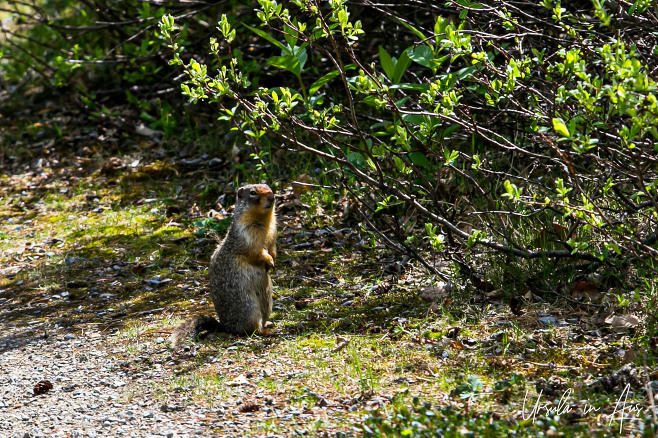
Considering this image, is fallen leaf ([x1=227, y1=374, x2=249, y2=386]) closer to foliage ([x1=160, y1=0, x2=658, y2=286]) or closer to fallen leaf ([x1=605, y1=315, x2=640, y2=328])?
foliage ([x1=160, y1=0, x2=658, y2=286])

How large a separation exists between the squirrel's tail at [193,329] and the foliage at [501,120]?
4.49 feet

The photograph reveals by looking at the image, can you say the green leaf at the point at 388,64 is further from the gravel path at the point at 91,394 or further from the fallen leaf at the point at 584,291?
the gravel path at the point at 91,394

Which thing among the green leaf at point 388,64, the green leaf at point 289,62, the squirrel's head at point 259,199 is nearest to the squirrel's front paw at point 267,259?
the squirrel's head at point 259,199

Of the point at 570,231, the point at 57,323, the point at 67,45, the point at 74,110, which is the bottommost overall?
the point at 57,323

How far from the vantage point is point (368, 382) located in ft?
15.5

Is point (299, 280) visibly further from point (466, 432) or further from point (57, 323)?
point (466, 432)

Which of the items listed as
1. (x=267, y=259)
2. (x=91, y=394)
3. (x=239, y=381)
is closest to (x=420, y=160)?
(x=267, y=259)

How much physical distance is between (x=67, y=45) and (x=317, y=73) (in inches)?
177

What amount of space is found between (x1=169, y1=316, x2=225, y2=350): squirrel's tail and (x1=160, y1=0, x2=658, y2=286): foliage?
4.49 feet

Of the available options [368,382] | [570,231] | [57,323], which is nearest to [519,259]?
[570,231]

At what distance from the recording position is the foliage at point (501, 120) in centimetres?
446

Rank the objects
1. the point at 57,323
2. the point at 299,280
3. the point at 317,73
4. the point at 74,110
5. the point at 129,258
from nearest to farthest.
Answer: the point at 57,323, the point at 299,280, the point at 129,258, the point at 317,73, the point at 74,110

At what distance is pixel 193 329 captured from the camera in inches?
227

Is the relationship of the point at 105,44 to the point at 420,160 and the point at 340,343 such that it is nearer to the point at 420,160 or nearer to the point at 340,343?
the point at 420,160
